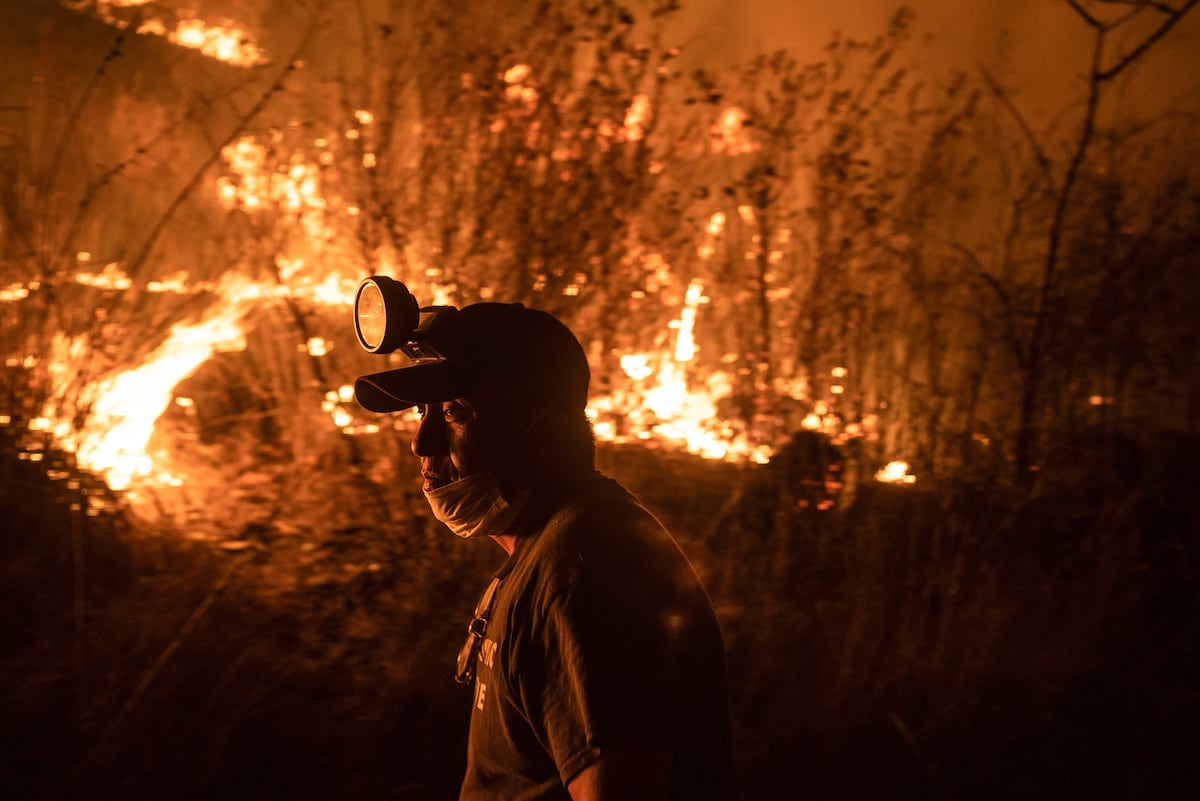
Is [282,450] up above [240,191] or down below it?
below

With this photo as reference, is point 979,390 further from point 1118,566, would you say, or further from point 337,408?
point 337,408

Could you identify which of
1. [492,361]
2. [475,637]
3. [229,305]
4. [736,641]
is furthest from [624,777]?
[229,305]

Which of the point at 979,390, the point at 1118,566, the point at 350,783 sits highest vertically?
the point at 979,390

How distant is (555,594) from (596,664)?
15cm

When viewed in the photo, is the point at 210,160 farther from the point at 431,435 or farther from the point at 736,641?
the point at 736,641

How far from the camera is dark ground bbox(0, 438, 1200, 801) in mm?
3631

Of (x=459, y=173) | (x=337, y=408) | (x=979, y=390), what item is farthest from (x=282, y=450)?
(x=979, y=390)

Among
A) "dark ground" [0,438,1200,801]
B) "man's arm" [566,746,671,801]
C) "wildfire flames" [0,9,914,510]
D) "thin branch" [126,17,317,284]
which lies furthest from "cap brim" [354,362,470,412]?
"thin branch" [126,17,317,284]

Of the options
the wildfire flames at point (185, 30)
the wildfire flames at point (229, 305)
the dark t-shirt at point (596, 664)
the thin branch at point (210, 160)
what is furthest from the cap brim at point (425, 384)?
the wildfire flames at point (185, 30)

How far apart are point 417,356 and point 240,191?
10.1 feet

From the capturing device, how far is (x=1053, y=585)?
4.87m

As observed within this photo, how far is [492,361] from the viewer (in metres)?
1.75

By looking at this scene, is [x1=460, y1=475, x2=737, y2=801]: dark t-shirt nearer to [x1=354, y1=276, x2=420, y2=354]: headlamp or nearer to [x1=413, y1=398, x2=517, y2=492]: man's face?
[x1=413, y1=398, x2=517, y2=492]: man's face

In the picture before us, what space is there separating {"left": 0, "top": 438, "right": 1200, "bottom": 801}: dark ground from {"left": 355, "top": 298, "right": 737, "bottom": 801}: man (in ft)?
7.71
